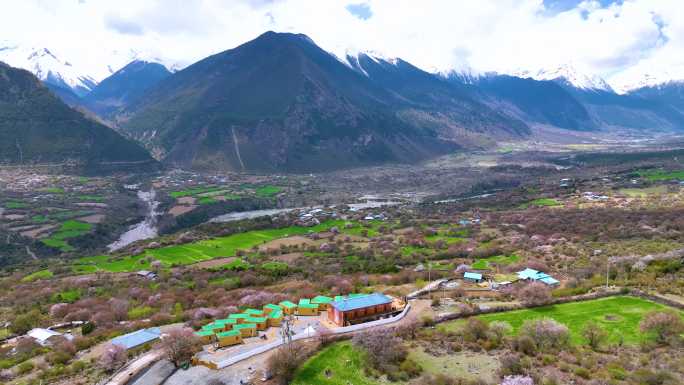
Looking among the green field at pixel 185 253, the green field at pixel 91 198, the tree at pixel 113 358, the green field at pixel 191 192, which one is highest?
the green field at pixel 91 198

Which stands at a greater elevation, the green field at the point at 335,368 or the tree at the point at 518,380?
the tree at the point at 518,380

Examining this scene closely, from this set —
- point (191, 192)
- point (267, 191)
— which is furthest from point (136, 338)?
point (267, 191)

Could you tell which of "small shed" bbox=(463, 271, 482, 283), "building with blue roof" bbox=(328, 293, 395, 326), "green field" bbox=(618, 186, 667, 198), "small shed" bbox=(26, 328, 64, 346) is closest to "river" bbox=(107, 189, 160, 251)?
"small shed" bbox=(26, 328, 64, 346)

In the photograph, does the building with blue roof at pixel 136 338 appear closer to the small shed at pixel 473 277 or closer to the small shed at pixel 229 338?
the small shed at pixel 229 338

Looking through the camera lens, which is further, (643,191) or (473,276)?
(643,191)

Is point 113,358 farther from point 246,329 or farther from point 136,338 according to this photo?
point 246,329

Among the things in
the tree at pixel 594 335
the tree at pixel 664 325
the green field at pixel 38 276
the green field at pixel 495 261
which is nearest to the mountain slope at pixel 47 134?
the green field at pixel 38 276
